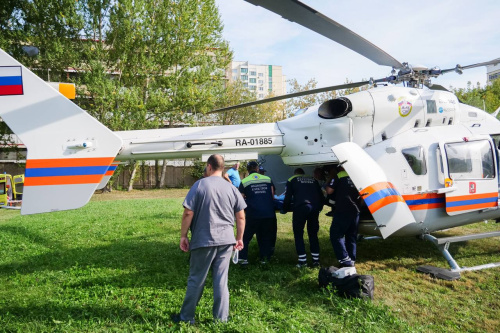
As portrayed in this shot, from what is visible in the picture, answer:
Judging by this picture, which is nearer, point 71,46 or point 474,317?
point 474,317

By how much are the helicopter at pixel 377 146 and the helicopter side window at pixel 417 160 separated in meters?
0.02

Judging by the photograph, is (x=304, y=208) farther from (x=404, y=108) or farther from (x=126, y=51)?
(x=126, y=51)

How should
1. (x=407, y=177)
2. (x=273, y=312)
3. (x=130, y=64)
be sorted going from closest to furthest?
(x=273, y=312)
(x=407, y=177)
(x=130, y=64)

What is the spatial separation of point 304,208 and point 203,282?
292 cm

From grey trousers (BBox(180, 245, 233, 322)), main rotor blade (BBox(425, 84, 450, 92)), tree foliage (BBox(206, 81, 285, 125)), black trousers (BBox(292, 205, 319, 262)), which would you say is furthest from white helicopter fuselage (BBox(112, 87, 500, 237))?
tree foliage (BBox(206, 81, 285, 125))

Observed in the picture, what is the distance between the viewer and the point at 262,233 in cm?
672

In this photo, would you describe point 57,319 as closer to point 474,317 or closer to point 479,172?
point 474,317

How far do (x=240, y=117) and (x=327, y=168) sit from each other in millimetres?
28384

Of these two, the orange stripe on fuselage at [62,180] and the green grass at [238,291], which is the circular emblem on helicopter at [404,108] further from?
the orange stripe on fuselage at [62,180]

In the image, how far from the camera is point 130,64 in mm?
24000

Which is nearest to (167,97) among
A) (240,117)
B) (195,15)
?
(195,15)

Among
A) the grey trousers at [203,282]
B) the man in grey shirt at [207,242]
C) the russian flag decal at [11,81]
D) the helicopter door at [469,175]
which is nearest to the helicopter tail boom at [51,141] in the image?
the russian flag decal at [11,81]

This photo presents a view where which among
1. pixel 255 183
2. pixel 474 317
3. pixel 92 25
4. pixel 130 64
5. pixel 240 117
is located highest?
pixel 92 25

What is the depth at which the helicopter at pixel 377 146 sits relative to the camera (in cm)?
509
